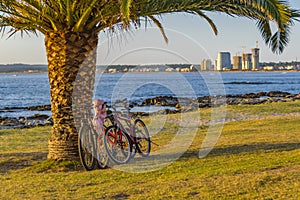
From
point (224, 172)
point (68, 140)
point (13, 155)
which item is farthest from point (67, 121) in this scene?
point (224, 172)

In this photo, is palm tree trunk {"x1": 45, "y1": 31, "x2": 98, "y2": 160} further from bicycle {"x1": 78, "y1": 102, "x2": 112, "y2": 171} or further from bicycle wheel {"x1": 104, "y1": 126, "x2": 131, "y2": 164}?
bicycle wheel {"x1": 104, "y1": 126, "x2": 131, "y2": 164}

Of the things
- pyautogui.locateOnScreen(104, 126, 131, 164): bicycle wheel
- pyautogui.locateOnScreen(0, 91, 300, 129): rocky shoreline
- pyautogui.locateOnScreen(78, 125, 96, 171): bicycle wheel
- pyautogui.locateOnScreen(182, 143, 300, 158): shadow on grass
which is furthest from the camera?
pyautogui.locateOnScreen(0, 91, 300, 129): rocky shoreline

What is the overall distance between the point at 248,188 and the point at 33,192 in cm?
302

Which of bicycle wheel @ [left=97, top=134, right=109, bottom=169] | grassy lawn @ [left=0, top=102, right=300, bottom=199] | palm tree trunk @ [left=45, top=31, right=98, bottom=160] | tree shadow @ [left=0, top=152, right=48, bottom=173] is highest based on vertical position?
palm tree trunk @ [left=45, top=31, right=98, bottom=160]

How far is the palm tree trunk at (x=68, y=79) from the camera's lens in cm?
894

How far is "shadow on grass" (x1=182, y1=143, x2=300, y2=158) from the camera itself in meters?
9.74

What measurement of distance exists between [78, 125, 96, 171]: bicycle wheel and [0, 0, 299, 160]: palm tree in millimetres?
665

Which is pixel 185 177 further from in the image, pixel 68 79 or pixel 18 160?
pixel 18 160

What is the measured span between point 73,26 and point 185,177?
3.47 m

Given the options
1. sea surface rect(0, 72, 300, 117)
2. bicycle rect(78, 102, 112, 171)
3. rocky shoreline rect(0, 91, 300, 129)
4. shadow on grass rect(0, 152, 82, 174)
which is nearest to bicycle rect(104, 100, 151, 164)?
bicycle rect(78, 102, 112, 171)

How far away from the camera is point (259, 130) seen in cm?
1359

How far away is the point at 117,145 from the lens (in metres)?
8.84

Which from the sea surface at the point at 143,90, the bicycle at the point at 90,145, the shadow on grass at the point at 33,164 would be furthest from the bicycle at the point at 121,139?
the sea surface at the point at 143,90

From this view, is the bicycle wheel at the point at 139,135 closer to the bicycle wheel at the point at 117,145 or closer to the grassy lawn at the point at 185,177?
the bicycle wheel at the point at 117,145
